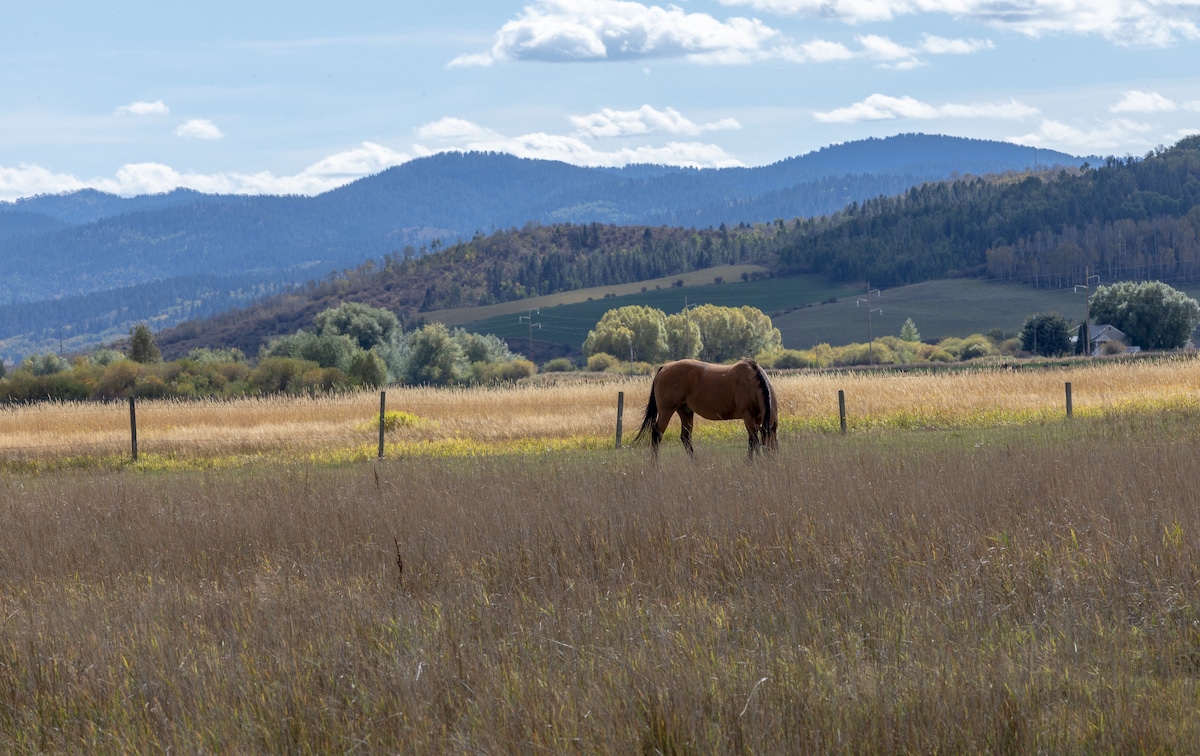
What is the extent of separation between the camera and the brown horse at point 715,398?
14.3 metres

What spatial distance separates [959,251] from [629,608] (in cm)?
17018

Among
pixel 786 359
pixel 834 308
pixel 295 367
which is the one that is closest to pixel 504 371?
pixel 295 367

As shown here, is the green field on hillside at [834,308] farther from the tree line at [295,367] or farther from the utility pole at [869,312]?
the tree line at [295,367]

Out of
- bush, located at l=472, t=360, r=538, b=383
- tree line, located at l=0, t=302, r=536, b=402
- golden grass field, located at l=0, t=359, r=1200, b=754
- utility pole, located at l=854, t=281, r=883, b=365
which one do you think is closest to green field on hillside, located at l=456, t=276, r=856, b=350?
utility pole, located at l=854, t=281, r=883, b=365

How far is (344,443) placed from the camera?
2119 cm

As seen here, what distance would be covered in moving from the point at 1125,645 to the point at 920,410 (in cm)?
1799

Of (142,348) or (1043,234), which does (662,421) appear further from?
(1043,234)

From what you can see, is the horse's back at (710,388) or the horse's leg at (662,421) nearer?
the horse's back at (710,388)

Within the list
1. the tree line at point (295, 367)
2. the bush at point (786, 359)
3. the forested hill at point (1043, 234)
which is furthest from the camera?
the forested hill at point (1043, 234)

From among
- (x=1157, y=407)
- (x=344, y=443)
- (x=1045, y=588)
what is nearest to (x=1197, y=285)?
(x=1157, y=407)

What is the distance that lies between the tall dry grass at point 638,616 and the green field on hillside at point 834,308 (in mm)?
105834

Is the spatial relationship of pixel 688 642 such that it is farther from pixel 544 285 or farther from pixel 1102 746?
pixel 544 285

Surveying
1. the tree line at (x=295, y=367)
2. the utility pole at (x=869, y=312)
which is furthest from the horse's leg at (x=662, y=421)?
the utility pole at (x=869, y=312)

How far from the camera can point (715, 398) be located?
15.1 meters
